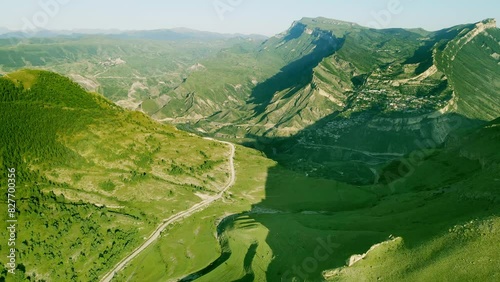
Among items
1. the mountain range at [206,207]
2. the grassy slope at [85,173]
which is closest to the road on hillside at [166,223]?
the mountain range at [206,207]

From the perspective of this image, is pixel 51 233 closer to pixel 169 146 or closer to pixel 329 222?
pixel 169 146

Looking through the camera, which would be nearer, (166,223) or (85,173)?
(166,223)

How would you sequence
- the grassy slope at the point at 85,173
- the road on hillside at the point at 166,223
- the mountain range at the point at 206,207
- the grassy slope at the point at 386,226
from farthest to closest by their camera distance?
the grassy slope at the point at 85,173, the road on hillside at the point at 166,223, the mountain range at the point at 206,207, the grassy slope at the point at 386,226

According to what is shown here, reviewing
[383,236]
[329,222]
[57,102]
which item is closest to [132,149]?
[57,102]

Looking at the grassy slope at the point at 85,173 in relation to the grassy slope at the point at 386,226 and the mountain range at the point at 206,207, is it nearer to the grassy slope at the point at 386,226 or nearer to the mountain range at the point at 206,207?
the mountain range at the point at 206,207

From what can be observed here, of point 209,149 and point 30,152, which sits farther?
point 209,149

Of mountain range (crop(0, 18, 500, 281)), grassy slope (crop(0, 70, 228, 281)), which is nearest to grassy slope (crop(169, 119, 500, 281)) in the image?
mountain range (crop(0, 18, 500, 281))

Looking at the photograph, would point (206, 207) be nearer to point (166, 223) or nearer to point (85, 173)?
point (166, 223)

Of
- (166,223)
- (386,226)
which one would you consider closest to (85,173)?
(166,223)
